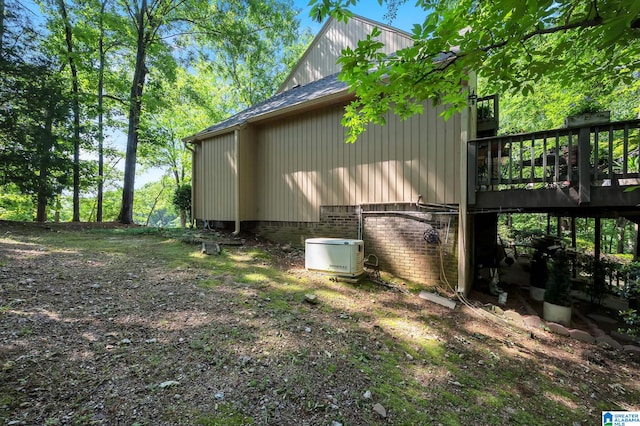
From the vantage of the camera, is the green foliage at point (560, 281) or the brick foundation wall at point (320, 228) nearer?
the green foliage at point (560, 281)

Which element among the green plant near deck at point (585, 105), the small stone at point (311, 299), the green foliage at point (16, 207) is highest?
the green plant near deck at point (585, 105)

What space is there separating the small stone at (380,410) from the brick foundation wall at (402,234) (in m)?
3.63

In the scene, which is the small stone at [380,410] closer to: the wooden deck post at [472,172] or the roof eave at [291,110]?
the wooden deck post at [472,172]

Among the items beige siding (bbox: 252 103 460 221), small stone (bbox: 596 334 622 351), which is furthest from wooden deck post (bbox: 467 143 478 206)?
small stone (bbox: 596 334 622 351)

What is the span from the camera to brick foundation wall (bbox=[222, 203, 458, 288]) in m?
5.36

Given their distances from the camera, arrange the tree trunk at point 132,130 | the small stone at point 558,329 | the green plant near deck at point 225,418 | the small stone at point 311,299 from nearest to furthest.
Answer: the green plant near deck at point 225,418, the small stone at point 311,299, the small stone at point 558,329, the tree trunk at point 132,130

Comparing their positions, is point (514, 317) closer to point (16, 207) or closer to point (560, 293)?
point (560, 293)

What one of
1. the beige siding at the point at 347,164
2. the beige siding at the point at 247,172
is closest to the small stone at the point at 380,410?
the beige siding at the point at 347,164

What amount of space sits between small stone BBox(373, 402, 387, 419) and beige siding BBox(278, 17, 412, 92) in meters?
8.40

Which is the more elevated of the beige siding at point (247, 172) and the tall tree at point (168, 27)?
the tall tree at point (168, 27)

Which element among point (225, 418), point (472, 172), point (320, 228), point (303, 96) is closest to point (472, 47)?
point (472, 172)

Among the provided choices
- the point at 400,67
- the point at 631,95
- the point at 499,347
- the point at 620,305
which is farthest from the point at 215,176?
the point at 631,95

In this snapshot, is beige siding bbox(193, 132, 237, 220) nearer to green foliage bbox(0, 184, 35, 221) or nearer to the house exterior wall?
the house exterior wall

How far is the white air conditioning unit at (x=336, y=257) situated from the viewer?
17.1 feet
